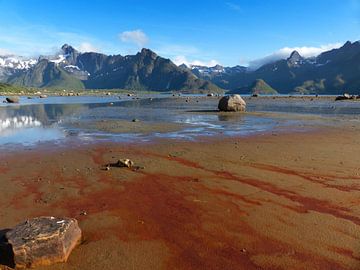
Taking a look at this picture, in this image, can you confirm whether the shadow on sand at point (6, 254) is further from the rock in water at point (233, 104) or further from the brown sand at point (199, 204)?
the rock in water at point (233, 104)

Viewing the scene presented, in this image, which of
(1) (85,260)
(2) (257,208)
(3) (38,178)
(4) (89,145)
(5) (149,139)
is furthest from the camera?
(5) (149,139)

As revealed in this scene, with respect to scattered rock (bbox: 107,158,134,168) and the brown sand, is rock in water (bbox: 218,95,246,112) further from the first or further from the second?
scattered rock (bbox: 107,158,134,168)

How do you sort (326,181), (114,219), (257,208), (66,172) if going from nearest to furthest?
1. (114,219)
2. (257,208)
3. (326,181)
4. (66,172)

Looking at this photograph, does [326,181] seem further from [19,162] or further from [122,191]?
[19,162]

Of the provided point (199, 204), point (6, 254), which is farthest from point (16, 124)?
point (6, 254)

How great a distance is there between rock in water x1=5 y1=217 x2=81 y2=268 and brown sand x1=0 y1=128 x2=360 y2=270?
0.37 m

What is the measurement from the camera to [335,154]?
2039cm

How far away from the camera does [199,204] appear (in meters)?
12.6

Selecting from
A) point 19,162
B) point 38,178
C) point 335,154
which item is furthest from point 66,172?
point 335,154

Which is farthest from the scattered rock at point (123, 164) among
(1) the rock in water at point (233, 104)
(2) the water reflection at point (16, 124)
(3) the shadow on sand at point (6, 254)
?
(1) the rock in water at point (233, 104)

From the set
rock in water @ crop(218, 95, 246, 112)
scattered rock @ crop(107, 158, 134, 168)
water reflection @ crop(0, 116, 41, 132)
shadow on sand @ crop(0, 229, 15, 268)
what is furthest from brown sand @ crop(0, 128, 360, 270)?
rock in water @ crop(218, 95, 246, 112)

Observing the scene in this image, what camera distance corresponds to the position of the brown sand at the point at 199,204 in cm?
893

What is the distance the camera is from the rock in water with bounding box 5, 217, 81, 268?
8.29m

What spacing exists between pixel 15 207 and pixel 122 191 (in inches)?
154
